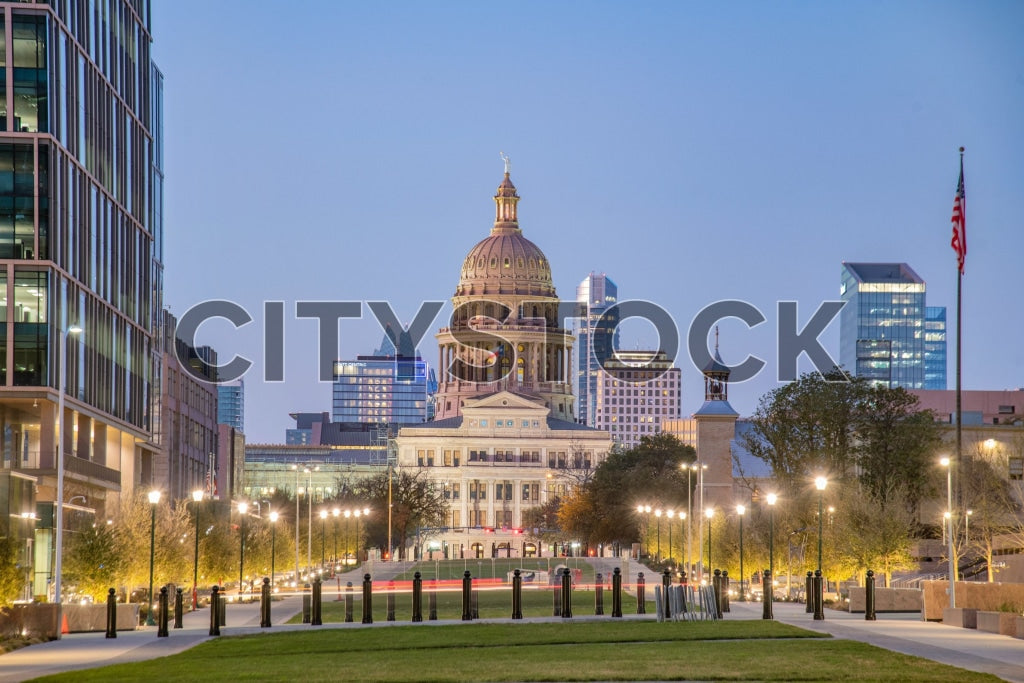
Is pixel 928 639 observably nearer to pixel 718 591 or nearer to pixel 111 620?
pixel 718 591

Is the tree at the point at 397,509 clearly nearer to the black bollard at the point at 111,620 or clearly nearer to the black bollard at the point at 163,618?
the black bollard at the point at 111,620

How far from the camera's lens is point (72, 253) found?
8219 cm

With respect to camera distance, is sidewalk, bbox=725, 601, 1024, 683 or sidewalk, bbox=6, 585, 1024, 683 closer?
sidewalk, bbox=725, 601, 1024, 683

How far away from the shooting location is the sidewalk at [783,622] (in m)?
33.9

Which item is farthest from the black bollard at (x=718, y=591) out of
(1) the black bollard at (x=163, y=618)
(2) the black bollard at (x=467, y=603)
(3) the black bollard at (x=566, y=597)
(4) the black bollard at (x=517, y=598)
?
(1) the black bollard at (x=163, y=618)

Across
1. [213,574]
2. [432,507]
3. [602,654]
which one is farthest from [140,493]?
[432,507]

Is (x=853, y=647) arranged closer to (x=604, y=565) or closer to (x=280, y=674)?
(x=280, y=674)

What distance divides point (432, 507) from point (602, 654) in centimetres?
14474

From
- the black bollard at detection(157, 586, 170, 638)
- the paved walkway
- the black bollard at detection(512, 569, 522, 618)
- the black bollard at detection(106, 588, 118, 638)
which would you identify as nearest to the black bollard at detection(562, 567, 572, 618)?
the paved walkway

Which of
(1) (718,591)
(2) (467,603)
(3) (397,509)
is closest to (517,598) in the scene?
(2) (467,603)

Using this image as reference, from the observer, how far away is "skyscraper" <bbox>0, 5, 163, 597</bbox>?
7712cm

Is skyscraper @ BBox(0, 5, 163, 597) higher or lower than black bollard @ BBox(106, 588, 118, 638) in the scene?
higher

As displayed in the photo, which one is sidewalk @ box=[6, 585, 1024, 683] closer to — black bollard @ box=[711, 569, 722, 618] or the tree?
black bollard @ box=[711, 569, 722, 618]

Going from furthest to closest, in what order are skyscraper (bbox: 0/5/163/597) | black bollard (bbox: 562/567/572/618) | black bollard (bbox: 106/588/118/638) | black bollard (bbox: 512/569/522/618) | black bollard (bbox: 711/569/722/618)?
1. skyscraper (bbox: 0/5/163/597)
2. black bollard (bbox: 562/567/572/618)
3. black bollard (bbox: 711/569/722/618)
4. black bollard (bbox: 512/569/522/618)
5. black bollard (bbox: 106/588/118/638)
